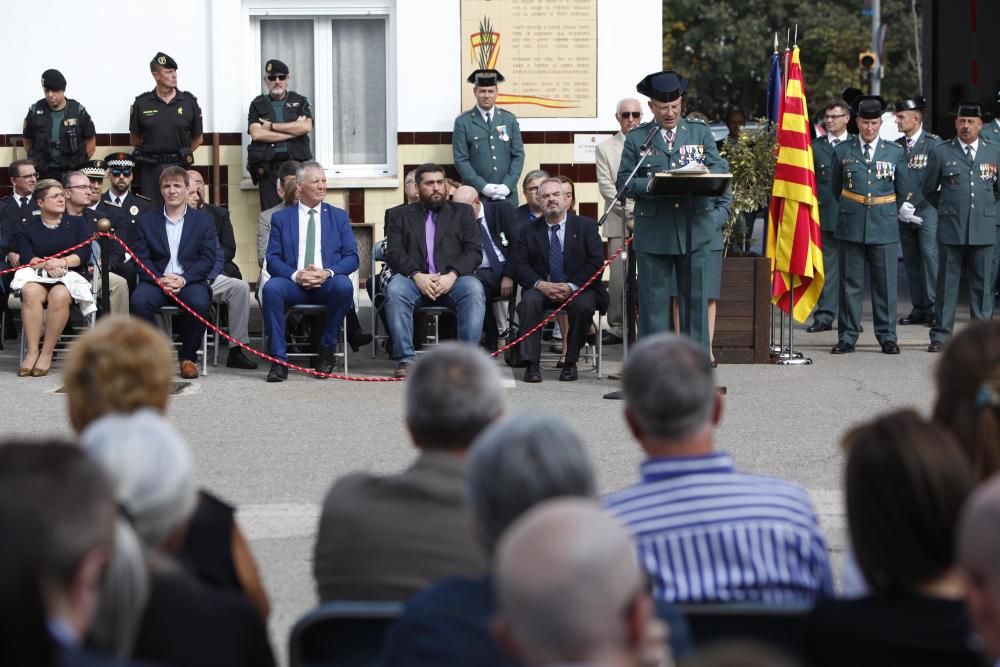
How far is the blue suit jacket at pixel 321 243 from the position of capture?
1146cm

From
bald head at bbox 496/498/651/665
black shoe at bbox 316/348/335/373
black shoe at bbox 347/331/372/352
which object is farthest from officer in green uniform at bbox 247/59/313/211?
bald head at bbox 496/498/651/665

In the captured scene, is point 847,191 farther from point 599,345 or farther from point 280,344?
point 280,344

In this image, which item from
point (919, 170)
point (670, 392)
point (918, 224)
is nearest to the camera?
point (670, 392)

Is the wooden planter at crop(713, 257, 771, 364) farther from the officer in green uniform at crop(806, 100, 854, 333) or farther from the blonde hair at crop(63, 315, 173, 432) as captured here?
the blonde hair at crop(63, 315, 173, 432)

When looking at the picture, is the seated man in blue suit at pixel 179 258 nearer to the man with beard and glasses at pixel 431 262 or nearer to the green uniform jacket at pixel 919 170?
the man with beard and glasses at pixel 431 262

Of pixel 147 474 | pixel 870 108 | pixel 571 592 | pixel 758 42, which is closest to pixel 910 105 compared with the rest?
pixel 870 108

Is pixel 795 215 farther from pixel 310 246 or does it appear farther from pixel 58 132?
pixel 58 132

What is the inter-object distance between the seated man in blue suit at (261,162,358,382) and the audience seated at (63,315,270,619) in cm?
704

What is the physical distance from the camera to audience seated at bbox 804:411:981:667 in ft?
9.01

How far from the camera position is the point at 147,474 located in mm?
3168

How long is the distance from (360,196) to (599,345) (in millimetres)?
4387

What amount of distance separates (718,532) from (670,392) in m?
0.43

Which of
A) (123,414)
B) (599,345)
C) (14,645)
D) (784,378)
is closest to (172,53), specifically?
(599,345)

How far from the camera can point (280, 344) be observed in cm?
1123
